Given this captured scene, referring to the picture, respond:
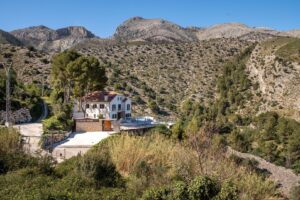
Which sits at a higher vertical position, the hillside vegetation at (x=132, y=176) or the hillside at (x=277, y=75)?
the hillside at (x=277, y=75)

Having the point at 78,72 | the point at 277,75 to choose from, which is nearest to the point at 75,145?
the point at 78,72

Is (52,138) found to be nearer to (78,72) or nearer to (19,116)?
(19,116)

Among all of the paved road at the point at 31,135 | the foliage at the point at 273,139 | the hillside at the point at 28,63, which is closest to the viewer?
the paved road at the point at 31,135

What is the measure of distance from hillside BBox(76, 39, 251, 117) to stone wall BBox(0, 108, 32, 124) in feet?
69.8

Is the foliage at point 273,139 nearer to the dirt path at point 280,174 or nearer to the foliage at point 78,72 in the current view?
the dirt path at point 280,174

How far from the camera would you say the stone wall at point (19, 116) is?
119 feet

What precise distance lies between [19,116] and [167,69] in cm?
4372

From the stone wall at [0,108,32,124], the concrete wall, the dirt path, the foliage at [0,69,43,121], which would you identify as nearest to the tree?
the foliage at [0,69,43,121]

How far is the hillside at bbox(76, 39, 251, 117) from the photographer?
66625 mm

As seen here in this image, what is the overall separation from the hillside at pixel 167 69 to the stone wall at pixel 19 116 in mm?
21262

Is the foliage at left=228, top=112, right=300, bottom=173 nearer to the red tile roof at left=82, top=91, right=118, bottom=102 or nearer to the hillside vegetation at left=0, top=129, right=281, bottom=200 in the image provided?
the red tile roof at left=82, top=91, right=118, bottom=102

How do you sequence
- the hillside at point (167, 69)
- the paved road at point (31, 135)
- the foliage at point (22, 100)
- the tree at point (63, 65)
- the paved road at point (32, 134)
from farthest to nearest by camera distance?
1. the hillside at point (167, 69)
2. the tree at point (63, 65)
3. the foliage at point (22, 100)
4. the paved road at point (31, 135)
5. the paved road at point (32, 134)

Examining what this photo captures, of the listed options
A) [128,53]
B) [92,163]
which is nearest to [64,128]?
[92,163]

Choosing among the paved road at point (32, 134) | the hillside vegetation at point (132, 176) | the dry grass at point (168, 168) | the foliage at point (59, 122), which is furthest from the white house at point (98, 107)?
the dry grass at point (168, 168)
